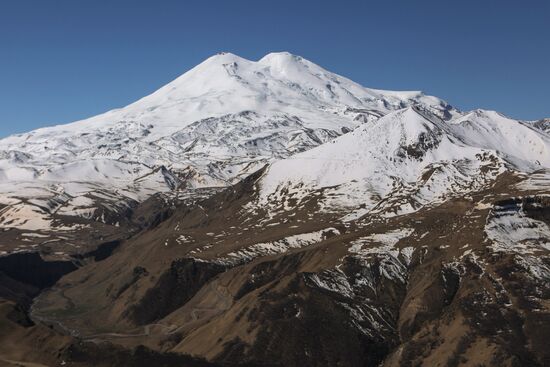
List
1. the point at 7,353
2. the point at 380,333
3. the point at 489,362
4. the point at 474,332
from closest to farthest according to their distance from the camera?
the point at 7,353, the point at 489,362, the point at 474,332, the point at 380,333

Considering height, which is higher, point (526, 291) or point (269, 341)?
point (526, 291)

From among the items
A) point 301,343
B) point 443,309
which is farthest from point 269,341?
point 443,309

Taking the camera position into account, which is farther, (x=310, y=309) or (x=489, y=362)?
(x=310, y=309)

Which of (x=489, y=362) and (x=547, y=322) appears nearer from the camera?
(x=489, y=362)

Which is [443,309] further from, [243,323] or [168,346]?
[168,346]

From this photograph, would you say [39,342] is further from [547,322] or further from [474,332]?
[547,322]

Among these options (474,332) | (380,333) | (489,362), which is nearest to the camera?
(489,362)

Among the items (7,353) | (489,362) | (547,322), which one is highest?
(547,322)

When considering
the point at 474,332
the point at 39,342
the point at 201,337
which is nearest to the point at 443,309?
the point at 474,332

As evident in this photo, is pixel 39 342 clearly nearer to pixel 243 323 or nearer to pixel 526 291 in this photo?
pixel 243 323

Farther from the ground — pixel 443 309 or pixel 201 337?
pixel 443 309
